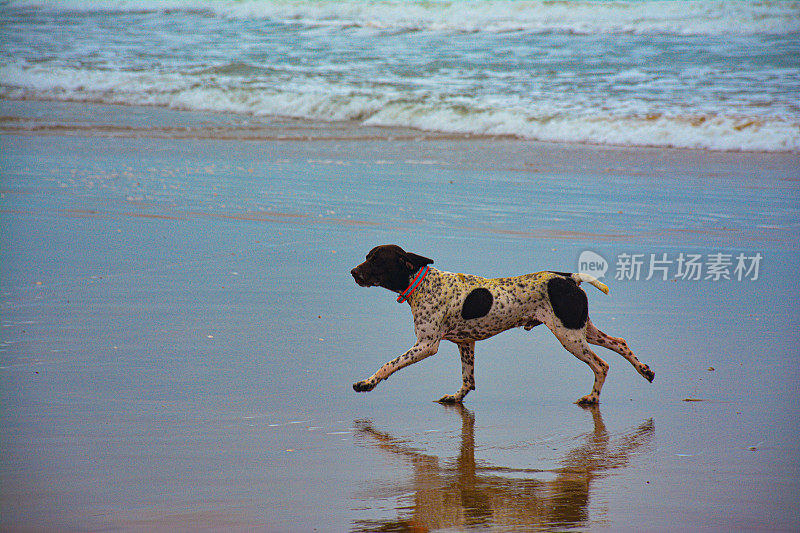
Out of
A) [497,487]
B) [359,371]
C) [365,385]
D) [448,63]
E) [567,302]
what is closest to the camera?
[497,487]

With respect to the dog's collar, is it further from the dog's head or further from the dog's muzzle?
the dog's muzzle

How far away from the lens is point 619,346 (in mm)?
4457

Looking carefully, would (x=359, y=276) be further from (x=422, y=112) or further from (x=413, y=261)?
(x=422, y=112)

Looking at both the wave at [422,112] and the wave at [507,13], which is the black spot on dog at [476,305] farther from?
the wave at [507,13]

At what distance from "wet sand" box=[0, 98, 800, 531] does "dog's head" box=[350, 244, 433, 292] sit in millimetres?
518

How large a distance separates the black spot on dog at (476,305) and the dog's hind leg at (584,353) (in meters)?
0.36

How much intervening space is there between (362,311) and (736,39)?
2747 centimetres

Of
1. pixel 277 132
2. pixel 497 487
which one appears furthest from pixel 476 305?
pixel 277 132

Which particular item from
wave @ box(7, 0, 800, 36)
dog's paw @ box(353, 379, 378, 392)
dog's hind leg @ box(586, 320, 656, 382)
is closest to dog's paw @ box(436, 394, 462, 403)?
dog's paw @ box(353, 379, 378, 392)

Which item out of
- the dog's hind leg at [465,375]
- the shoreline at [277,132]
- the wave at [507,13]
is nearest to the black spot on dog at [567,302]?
the dog's hind leg at [465,375]

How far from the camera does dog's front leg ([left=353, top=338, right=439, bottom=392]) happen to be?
13.6 feet

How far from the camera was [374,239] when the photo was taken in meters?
7.79

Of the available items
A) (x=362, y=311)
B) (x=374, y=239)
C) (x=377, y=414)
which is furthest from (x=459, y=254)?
(x=377, y=414)

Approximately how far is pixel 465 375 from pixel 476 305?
1.16 feet
